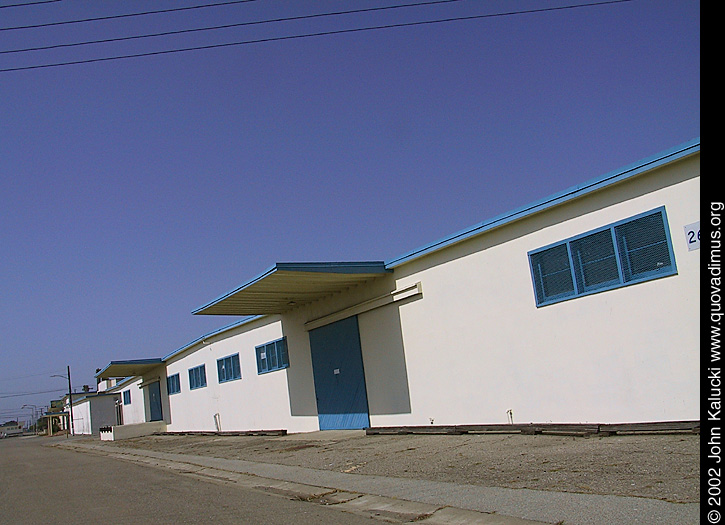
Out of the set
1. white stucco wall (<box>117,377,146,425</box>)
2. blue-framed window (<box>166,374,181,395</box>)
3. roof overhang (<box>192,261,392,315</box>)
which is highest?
roof overhang (<box>192,261,392,315</box>)

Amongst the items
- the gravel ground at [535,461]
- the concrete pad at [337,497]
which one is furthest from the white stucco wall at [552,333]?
the concrete pad at [337,497]

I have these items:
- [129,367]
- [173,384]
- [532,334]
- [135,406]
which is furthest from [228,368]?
[135,406]

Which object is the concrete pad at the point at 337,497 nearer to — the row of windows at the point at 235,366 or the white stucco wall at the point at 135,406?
the row of windows at the point at 235,366

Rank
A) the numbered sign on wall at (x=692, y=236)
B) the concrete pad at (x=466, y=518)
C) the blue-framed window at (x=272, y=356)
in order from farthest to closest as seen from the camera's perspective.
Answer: the blue-framed window at (x=272, y=356)
the numbered sign on wall at (x=692, y=236)
the concrete pad at (x=466, y=518)

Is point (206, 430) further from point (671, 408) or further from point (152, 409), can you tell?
point (671, 408)

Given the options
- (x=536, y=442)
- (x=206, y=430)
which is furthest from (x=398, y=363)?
(x=206, y=430)

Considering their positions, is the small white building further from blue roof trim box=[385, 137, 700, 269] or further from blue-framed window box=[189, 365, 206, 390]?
blue roof trim box=[385, 137, 700, 269]

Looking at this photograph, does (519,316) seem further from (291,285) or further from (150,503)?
(150,503)

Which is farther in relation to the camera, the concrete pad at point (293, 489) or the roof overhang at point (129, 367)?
the roof overhang at point (129, 367)

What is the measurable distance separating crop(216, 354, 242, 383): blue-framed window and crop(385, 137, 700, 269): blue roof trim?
572 inches


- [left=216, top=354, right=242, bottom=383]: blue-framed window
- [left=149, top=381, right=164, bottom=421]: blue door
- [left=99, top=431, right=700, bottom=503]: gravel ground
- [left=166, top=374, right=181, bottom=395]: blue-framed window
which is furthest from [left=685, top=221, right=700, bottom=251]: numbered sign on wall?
[left=149, top=381, right=164, bottom=421]: blue door

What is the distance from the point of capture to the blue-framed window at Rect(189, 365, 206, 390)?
111ft

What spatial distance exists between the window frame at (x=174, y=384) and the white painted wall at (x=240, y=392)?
66cm

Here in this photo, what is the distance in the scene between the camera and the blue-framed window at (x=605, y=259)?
36.0ft
